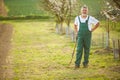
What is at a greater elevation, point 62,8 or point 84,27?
point 84,27

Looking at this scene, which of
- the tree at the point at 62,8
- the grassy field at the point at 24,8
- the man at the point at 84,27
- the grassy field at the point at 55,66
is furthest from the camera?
the grassy field at the point at 24,8

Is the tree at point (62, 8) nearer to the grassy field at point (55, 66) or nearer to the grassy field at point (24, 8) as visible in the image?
the grassy field at point (55, 66)

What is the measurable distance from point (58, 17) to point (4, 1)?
113 feet

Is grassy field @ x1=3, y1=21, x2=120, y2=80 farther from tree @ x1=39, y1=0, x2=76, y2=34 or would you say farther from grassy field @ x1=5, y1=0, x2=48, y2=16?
grassy field @ x1=5, y1=0, x2=48, y2=16

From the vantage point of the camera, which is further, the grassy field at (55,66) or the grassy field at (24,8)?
the grassy field at (24,8)

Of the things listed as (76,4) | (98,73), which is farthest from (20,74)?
Answer: (76,4)

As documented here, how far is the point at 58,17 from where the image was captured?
113ft

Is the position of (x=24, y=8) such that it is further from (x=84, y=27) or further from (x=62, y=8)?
(x=84, y=27)

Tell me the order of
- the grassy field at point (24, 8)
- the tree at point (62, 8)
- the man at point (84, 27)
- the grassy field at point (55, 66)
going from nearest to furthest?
the grassy field at point (55, 66)
the man at point (84, 27)
the tree at point (62, 8)
the grassy field at point (24, 8)

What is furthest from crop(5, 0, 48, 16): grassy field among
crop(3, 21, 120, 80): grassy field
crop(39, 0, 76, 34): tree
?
crop(3, 21, 120, 80): grassy field

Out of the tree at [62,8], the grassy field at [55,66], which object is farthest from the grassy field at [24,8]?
the grassy field at [55,66]

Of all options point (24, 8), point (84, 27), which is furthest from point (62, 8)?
point (24, 8)

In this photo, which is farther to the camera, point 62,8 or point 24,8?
point 24,8

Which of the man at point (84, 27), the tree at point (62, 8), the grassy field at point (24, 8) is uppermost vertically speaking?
the man at point (84, 27)
